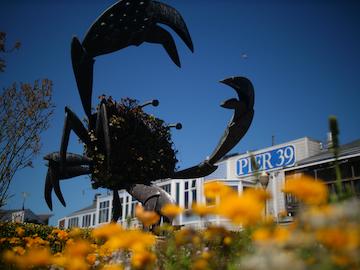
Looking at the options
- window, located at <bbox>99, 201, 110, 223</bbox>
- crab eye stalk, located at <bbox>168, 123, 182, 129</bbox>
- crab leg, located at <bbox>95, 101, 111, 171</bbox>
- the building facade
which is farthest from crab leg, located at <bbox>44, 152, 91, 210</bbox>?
window, located at <bbox>99, 201, 110, 223</bbox>

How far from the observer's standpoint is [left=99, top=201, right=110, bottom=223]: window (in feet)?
133

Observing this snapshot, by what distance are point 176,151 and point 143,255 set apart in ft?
16.2

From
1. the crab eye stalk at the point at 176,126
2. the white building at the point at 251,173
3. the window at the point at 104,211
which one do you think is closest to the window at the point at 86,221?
the window at the point at 104,211

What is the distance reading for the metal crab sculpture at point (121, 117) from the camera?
5.45 meters

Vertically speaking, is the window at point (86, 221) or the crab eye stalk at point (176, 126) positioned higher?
the window at point (86, 221)

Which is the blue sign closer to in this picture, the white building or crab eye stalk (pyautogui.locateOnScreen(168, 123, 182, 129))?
the white building

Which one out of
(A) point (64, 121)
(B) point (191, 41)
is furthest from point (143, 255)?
(B) point (191, 41)

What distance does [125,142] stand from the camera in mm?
5895

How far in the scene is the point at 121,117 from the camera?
5906 mm

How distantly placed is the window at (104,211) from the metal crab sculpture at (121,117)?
3556 centimetres

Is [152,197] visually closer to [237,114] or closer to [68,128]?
[68,128]

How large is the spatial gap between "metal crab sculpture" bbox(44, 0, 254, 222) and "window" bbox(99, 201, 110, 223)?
117 feet

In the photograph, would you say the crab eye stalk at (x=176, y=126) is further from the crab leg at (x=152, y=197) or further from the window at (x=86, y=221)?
the window at (x=86, y=221)

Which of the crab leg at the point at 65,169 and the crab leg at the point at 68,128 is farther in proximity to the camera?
the crab leg at the point at 65,169
